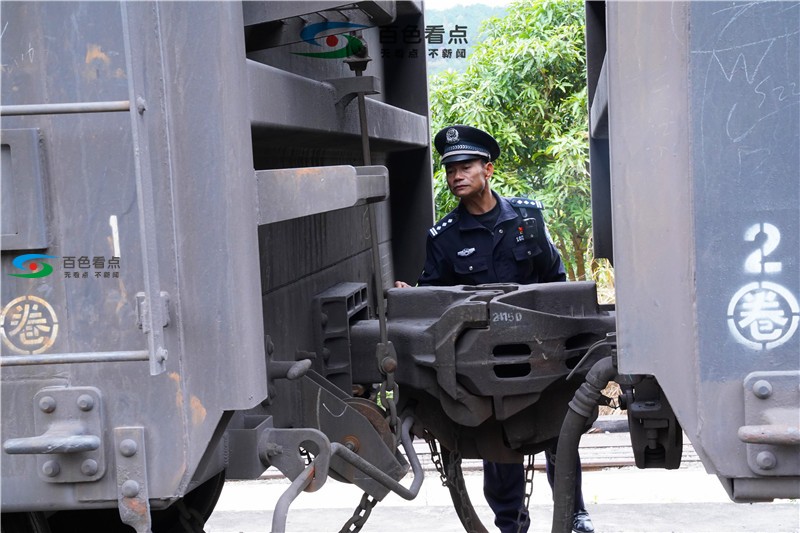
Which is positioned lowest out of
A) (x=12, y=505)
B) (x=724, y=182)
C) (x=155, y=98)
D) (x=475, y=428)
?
(x=475, y=428)

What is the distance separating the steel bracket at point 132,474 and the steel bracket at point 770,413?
3.28 ft

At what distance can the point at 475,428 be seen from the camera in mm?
2818

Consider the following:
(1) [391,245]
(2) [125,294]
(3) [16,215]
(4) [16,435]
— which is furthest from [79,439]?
(1) [391,245]

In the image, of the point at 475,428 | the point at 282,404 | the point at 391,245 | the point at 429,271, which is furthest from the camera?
the point at 391,245

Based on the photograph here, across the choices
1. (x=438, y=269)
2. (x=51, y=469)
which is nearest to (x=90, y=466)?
(x=51, y=469)

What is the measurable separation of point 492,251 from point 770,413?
185cm

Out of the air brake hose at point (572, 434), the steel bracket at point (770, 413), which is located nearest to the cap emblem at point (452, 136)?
the air brake hose at point (572, 434)

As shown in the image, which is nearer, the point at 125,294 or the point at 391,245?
the point at 125,294

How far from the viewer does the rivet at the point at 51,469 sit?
1.62 metres

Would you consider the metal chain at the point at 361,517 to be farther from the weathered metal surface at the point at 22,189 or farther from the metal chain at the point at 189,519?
the weathered metal surface at the point at 22,189

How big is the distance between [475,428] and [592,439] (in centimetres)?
262

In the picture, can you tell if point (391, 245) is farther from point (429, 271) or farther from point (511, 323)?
point (511, 323)

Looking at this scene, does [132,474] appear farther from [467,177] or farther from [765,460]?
[467,177]

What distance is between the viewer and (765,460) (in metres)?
1.57
